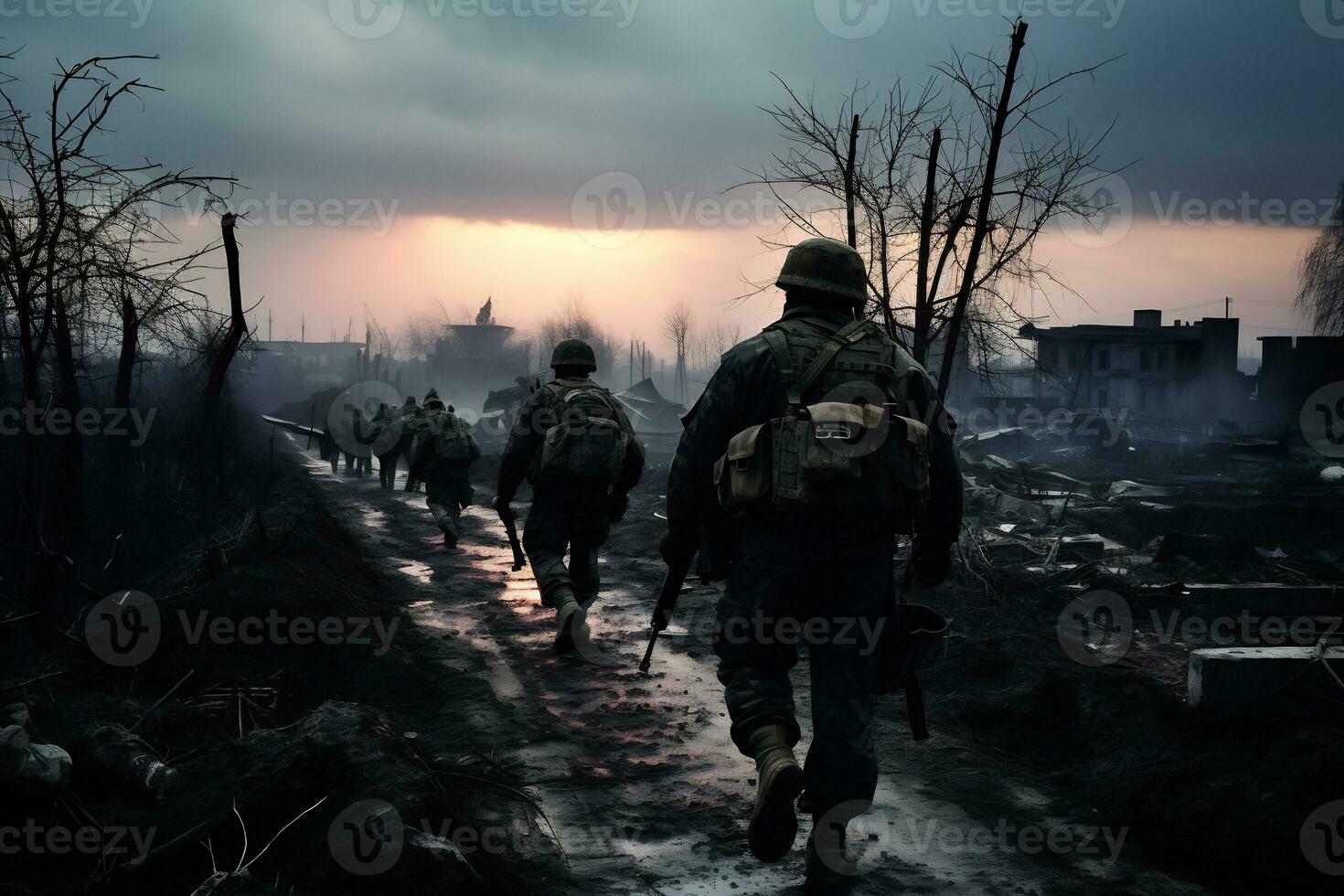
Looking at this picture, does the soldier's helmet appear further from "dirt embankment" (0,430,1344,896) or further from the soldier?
"dirt embankment" (0,430,1344,896)

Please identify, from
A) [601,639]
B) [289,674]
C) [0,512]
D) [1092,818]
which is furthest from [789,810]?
[0,512]

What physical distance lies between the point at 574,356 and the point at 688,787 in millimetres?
3689

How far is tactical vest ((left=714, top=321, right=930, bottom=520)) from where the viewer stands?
321 centimetres

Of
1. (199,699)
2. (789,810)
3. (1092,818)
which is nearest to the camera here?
(789,810)

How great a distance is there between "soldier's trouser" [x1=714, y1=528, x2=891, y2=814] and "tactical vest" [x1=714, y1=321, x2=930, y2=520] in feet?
0.68

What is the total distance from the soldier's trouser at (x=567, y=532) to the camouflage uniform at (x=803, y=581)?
3102 mm

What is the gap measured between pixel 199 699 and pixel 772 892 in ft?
10.9

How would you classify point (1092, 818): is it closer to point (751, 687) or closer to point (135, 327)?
point (751, 687)

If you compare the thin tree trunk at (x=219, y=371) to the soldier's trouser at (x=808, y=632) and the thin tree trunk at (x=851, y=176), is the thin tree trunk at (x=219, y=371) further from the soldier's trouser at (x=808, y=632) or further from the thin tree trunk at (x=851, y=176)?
the soldier's trouser at (x=808, y=632)

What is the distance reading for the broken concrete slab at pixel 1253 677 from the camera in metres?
4.57

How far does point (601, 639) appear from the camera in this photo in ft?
23.4

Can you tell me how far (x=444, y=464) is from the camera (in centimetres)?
1186

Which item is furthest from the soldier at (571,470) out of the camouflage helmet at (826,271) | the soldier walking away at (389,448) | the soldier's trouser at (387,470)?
the soldier's trouser at (387,470)

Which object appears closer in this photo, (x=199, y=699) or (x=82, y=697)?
(x=82, y=697)
